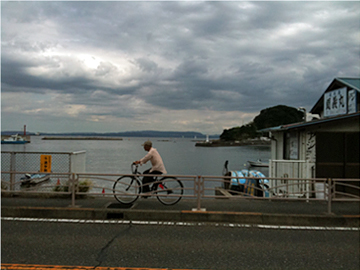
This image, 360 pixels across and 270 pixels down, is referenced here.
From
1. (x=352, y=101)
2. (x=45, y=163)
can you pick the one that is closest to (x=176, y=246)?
(x=45, y=163)

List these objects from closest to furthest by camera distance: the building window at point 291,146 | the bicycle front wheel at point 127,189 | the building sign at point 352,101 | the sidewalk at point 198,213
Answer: the sidewalk at point 198,213
the bicycle front wheel at point 127,189
the building window at point 291,146
the building sign at point 352,101

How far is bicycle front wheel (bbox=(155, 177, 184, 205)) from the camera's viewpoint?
826 cm

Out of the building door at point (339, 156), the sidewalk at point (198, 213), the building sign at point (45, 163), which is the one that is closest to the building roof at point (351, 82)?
the building door at point (339, 156)

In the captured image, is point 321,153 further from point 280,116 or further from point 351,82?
point 280,116

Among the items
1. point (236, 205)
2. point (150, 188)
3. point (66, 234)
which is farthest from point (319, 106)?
point (66, 234)

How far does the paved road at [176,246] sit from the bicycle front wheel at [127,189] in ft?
4.57

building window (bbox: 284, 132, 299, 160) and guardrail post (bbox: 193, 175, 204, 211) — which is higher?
building window (bbox: 284, 132, 299, 160)

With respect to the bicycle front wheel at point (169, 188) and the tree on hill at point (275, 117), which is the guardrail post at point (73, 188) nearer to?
the bicycle front wheel at point (169, 188)

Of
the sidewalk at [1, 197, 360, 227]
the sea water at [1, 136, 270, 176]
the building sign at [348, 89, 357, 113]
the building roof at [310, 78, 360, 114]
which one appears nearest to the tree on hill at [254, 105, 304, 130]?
the sea water at [1, 136, 270, 176]

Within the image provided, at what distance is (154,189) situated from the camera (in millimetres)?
8516

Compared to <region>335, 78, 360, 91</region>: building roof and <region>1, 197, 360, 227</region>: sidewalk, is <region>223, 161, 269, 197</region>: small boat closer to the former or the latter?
<region>1, 197, 360, 227</region>: sidewalk

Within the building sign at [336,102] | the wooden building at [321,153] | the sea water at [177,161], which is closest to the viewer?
the wooden building at [321,153]

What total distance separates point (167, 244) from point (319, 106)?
17.2m

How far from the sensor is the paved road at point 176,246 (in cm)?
484
